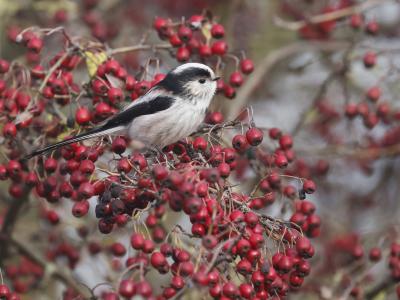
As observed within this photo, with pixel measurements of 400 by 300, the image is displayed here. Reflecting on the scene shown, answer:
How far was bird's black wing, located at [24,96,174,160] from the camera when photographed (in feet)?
14.3

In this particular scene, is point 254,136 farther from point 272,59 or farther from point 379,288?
point 272,59

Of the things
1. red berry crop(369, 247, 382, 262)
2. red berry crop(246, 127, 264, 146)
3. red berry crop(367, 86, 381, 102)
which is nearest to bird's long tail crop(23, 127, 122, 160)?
red berry crop(246, 127, 264, 146)

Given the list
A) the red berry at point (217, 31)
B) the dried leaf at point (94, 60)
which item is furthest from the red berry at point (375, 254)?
the dried leaf at point (94, 60)

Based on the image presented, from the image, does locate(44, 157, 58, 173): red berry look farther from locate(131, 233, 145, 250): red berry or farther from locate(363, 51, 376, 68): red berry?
locate(363, 51, 376, 68): red berry

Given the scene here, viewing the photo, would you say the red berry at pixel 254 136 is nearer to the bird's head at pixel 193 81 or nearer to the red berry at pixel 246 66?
the bird's head at pixel 193 81

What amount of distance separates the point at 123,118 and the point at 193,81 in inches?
21.5

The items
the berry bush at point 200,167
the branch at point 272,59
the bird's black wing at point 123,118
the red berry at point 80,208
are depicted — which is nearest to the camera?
the berry bush at point 200,167

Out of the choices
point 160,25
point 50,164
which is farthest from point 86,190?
point 160,25

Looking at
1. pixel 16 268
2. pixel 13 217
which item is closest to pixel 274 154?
pixel 13 217

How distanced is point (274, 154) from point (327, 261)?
2685 millimetres

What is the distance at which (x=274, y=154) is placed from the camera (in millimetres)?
4605

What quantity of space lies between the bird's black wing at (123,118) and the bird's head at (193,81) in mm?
99

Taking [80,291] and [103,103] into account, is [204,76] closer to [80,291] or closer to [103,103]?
[103,103]

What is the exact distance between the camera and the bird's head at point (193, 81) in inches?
190
